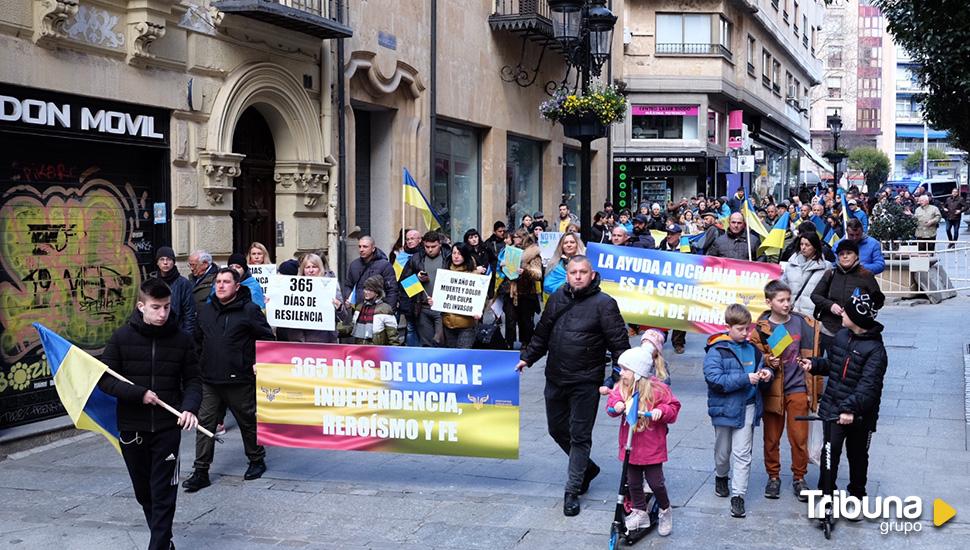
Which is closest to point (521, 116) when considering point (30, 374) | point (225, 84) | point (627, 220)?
point (627, 220)

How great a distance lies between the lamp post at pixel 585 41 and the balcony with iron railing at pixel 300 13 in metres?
2.97

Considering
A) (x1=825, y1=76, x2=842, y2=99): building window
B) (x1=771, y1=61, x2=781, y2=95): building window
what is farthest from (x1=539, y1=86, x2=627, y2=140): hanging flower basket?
(x1=825, y1=76, x2=842, y2=99): building window

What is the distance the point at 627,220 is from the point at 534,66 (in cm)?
479

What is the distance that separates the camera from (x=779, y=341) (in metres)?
7.78

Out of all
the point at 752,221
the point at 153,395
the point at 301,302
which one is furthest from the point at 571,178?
the point at 153,395

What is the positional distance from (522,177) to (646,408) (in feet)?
60.9

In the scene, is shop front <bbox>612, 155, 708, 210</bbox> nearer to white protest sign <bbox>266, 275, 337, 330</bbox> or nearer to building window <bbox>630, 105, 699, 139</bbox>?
building window <bbox>630, 105, 699, 139</bbox>

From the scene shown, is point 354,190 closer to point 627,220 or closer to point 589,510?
point 627,220

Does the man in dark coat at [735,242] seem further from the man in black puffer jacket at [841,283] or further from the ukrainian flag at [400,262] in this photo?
the ukrainian flag at [400,262]

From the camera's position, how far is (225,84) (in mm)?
13281

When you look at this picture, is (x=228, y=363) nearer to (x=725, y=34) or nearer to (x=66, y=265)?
(x=66, y=265)

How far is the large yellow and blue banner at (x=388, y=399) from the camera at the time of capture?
26.5 feet

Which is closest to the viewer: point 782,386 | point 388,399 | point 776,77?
point 782,386

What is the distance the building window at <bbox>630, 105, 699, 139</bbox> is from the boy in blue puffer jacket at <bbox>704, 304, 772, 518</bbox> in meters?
29.9
